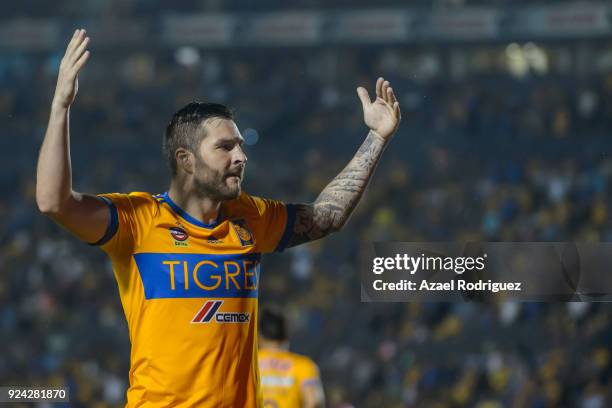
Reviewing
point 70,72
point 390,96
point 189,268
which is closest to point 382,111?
point 390,96

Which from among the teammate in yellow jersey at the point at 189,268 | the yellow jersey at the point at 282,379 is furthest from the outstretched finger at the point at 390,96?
the yellow jersey at the point at 282,379

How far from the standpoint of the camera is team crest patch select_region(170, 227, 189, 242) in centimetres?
352

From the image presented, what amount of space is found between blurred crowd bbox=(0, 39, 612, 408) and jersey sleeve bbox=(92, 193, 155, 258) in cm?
900

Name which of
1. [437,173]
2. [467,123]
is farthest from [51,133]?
[467,123]

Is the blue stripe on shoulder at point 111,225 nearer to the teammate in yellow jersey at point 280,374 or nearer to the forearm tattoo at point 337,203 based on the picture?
the forearm tattoo at point 337,203

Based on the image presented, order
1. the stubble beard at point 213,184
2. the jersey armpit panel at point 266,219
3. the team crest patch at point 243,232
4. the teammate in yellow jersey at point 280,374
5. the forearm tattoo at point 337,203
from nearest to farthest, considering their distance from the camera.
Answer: the stubble beard at point 213,184
the team crest patch at point 243,232
the jersey armpit panel at point 266,219
the forearm tattoo at point 337,203
the teammate in yellow jersey at point 280,374

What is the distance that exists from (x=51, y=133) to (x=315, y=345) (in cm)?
1104

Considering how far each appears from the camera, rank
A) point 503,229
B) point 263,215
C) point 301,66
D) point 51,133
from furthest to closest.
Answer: point 301,66, point 503,229, point 263,215, point 51,133

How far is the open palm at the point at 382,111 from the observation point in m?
3.96

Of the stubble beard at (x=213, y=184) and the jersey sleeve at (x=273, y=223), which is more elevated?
the stubble beard at (x=213, y=184)

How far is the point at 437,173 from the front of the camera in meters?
16.4

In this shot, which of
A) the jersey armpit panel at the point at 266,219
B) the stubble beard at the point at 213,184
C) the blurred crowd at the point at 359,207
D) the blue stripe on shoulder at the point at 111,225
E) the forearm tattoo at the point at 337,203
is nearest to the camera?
the blue stripe on shoulder at the point at 111,225

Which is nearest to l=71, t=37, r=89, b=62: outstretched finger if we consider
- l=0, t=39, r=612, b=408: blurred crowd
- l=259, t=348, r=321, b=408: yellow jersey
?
l=259, t=348, r=321, b=408: yellow jersey

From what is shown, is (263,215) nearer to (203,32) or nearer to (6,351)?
(6,351)
